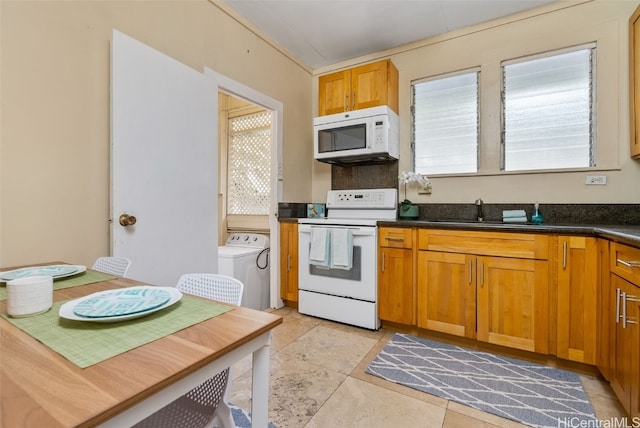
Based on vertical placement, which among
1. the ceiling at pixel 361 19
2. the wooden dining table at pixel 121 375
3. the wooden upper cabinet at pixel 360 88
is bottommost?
the wooden dining table at pixel 121 375

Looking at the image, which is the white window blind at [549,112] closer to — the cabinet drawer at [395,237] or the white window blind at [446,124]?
the white window blind at [446,124]

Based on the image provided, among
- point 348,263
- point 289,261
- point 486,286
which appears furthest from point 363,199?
point 486,286

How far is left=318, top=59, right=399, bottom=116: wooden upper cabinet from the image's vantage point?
9.07 ft

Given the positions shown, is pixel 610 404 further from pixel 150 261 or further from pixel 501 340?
pixel 150 261

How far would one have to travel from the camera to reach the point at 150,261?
5.80ft

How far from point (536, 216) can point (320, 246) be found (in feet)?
5.61

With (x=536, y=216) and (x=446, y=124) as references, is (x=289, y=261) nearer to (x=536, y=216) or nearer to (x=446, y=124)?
(x=446, y=124)

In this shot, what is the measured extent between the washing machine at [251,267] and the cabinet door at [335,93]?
1530 millimetres

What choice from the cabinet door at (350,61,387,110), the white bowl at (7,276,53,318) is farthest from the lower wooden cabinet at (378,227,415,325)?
the white bowl at (7,276,53,318)

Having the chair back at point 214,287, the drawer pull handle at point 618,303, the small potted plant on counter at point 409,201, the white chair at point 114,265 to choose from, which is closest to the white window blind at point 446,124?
the small potted plant on counter at point 409,201

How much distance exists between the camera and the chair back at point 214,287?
1.10m

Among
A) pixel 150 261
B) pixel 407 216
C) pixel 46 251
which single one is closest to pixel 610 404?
pixel 407 216

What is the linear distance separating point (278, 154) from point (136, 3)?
59.9 inches

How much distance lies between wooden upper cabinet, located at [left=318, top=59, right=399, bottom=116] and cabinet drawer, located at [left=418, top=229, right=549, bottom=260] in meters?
1.33
